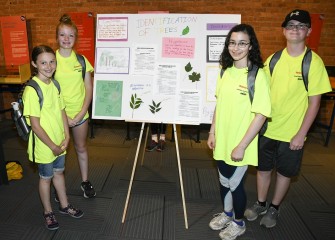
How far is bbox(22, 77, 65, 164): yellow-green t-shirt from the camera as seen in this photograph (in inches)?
72.7

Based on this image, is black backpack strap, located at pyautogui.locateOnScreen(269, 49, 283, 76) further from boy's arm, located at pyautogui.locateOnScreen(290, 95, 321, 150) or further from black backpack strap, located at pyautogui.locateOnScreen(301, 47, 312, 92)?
boy's arm, located at pyautogui.locateOnScreen(290, 95, 321, 150)

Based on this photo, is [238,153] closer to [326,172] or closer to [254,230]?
[254,230]

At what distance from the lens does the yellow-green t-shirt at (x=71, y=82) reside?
2199mm

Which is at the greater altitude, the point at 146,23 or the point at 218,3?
the point at 218,3

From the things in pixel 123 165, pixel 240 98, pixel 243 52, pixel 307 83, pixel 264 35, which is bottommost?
pixel 123 165

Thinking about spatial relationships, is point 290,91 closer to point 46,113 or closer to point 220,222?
point 220,222

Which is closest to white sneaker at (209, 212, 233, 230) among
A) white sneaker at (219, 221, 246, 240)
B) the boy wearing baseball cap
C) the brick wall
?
white sneaker at (219, 221, 246, 240)

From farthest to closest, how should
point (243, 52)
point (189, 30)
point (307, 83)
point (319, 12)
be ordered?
point (319, 12)
point (189, 30)
point (307, 83)
point (243, 52)

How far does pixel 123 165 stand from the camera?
3430 mm

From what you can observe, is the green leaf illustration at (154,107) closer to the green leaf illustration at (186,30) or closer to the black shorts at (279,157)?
the green leaf illustration at (186,30)

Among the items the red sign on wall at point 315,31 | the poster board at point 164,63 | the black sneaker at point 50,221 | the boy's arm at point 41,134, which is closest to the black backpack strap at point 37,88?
the boy's arm at point 41,134

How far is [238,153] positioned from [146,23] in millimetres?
1284

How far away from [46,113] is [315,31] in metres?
4.30

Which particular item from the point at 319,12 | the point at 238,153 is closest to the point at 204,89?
the point at 238,153
